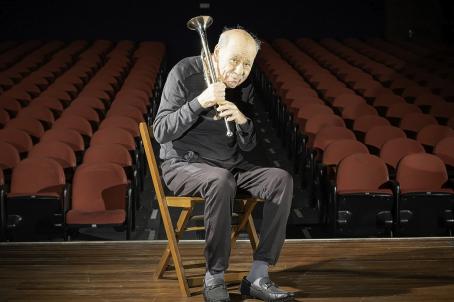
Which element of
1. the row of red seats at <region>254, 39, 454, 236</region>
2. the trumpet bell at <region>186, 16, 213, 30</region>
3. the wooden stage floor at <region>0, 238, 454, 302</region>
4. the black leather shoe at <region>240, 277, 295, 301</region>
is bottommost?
the row of red seats at <region>254, 39, 454, 236</region>

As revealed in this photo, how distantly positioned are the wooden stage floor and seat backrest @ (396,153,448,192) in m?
0.89

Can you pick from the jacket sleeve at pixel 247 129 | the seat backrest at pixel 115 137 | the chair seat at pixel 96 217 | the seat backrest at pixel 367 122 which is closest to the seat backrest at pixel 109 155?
the seat backrest at pixel 115 137

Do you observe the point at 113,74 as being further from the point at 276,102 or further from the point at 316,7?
the point at 316,7

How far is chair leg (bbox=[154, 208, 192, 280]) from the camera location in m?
1.75

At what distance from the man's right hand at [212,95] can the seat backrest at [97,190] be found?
1255 millimetres

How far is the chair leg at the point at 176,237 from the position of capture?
175cm

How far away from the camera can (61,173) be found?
2.82 m

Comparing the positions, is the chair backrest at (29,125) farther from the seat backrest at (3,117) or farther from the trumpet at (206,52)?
the trumpet at (206,52)

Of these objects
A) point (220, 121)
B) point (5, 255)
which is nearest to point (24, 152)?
point (5, 255)

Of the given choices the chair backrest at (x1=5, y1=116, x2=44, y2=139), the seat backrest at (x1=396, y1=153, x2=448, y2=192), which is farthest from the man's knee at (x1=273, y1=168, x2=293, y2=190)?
the chair backrest at (x1=5, y1=116, x2=44, y2=139)

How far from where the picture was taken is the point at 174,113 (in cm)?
169

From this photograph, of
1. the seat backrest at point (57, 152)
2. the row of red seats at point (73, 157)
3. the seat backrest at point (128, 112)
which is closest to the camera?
the row of red seats at point (73, 157)

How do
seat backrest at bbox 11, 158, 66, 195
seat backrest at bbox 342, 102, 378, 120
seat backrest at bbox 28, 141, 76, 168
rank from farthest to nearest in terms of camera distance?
seat backrest at bbox 342, 102, 378, 120 → seat backrest at bbox 28, 141, 76, 168 → seat backrest at bbox 11, 158, 66, 195

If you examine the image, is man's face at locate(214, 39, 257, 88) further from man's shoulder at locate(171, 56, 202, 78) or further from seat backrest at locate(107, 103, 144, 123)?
seat backrest at locate(107, 103, 144, 123)
